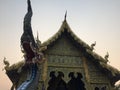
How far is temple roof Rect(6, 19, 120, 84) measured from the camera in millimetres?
11711

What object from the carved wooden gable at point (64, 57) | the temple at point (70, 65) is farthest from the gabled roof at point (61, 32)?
the carved wooden gable at point (64, 57)

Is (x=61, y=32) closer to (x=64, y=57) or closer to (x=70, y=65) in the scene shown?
(x=64, y=57)

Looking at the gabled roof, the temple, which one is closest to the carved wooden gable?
the temple

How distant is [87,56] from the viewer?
40.0 ft

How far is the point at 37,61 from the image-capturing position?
25.7 ft

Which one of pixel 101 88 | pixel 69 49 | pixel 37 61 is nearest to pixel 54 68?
pixel 69 49

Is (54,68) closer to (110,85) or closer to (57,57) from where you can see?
(57,57)

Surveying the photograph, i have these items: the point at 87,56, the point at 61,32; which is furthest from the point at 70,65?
the point at 61,32

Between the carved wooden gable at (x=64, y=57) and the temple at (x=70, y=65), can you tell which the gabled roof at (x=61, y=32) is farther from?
the carved wooden gable at (x=64, y=57)

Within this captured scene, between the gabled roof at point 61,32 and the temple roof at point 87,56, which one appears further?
the gabled roof at point 61,32

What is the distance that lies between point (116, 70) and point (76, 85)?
2.98 meters

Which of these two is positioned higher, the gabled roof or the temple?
the gabled roof

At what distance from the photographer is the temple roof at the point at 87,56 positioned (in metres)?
11.7

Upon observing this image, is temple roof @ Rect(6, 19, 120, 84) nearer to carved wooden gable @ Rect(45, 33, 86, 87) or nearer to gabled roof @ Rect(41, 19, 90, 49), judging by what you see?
gabled roof @ Rect(41, 19, 90, 49)
